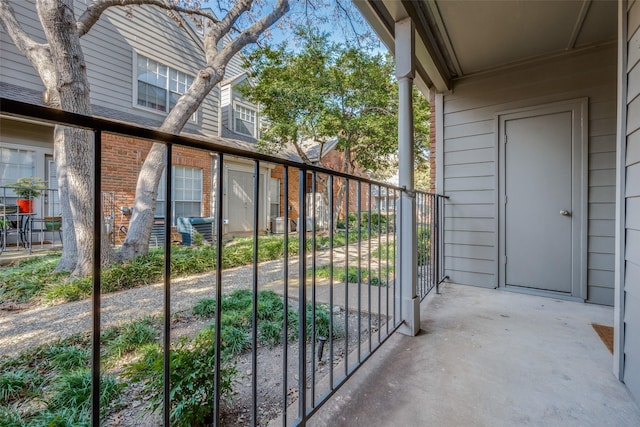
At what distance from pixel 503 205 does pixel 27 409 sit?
3777 mm

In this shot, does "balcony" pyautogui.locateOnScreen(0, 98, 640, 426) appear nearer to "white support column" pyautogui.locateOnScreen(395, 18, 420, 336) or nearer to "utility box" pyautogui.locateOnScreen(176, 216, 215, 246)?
"white support column" pyautogui.locateOnScreen(395, 18, 420, 336)

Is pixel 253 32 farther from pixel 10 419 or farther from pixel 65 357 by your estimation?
pixel 10 419

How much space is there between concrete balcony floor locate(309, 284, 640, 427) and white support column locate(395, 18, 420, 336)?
9.0 inches

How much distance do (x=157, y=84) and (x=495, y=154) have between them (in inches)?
262

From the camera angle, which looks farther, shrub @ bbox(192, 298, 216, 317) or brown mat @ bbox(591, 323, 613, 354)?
shrub @ bbox(192, 298, 216, 317)

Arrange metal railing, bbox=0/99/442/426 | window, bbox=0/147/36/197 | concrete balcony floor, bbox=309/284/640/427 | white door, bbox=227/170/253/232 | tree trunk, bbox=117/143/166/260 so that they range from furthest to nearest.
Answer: white door, bbox=227/170/253/232
window, bbox=0/147/36/197
tree trunk, bbox=117/143/166/260
concrete balcony floor, bbox=309/284/640/427
metal railing, bbox=0/99/442/426

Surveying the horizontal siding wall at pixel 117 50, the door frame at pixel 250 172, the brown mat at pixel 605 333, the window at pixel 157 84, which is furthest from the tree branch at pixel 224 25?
the brown mat at pixel 605 333

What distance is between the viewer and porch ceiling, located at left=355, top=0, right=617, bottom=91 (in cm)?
212

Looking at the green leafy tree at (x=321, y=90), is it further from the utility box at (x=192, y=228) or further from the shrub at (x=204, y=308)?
the shrub at (x=204, y=308)

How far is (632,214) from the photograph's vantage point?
1354mm

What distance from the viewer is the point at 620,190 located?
1.45 metres

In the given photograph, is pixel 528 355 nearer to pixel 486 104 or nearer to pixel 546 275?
pixel 546 275

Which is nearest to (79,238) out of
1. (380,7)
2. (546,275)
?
(380,7)

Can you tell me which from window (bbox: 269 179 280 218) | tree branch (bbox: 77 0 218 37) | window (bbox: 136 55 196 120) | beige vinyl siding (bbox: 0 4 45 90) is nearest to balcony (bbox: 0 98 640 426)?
tree branch (bbox: 77 0 218 37)
